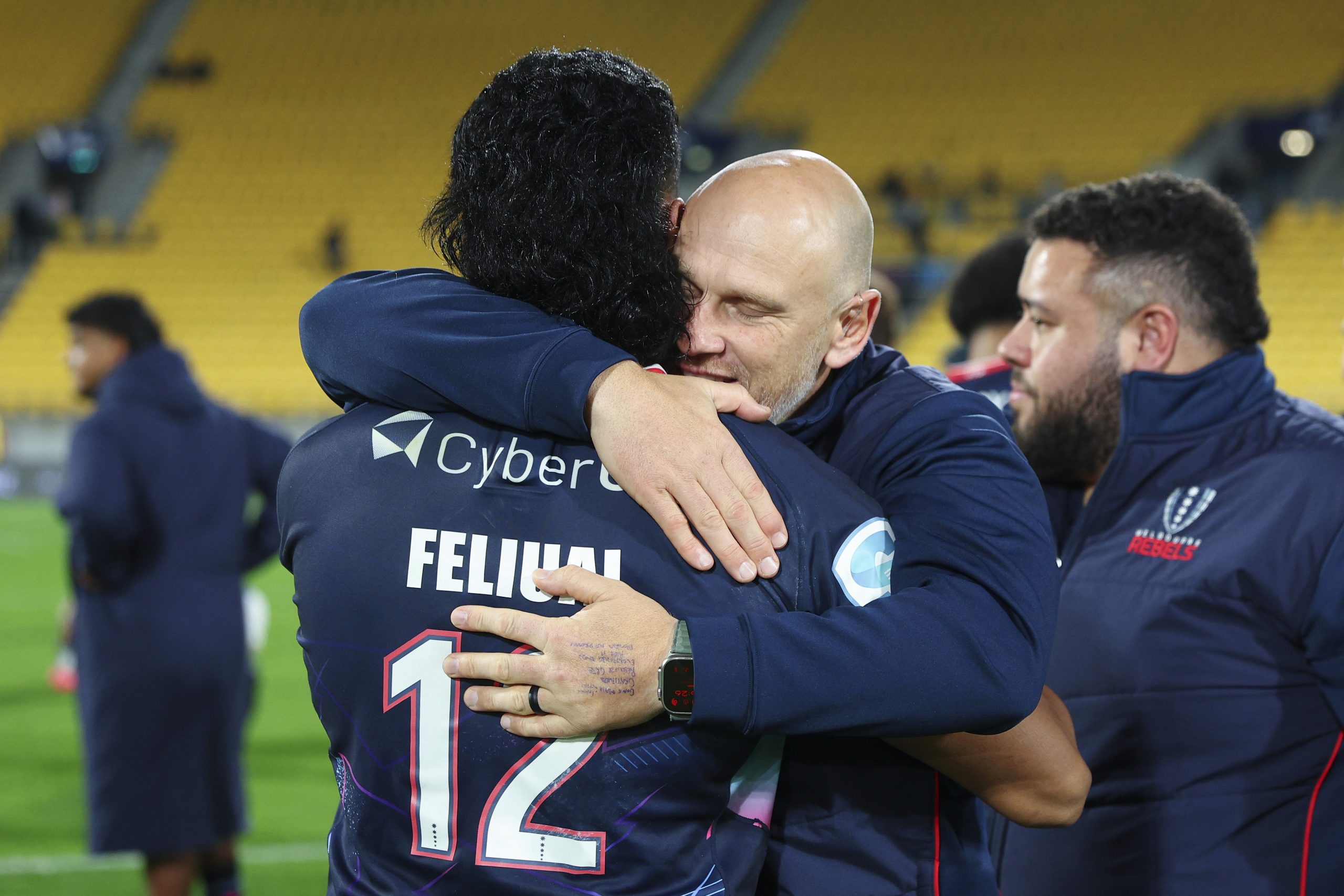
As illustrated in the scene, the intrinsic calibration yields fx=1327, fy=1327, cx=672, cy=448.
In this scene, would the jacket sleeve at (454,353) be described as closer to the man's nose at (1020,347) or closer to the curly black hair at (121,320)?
the man's nose at (1020,347)

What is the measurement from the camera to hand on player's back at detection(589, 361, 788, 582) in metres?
1.41

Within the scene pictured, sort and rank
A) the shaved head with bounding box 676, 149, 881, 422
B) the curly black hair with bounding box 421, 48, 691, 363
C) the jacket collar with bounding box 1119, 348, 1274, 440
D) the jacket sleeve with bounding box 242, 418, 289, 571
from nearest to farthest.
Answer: the curly black hair with bounding box 421, 48, 691, 363 < the shaved head with bounding box 676, 149, 881, 422 < the jacket collar with bounding box 1119, 348, 1274, 440 < the jacket sleeve with bounding box 242, 418, 289, 571

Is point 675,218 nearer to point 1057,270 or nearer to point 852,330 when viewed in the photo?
point 852,330

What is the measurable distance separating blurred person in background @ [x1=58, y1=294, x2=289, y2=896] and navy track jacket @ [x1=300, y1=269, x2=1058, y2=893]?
3105 mm

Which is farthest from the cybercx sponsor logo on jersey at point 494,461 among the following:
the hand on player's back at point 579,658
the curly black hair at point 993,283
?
the curly black hair at point 993,283

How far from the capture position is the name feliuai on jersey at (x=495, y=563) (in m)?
1.42

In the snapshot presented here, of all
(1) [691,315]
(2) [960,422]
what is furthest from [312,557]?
(2) [960,422]

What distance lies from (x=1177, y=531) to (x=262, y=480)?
3.55 metres

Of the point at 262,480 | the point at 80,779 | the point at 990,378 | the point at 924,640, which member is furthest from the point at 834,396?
the point at 80,779

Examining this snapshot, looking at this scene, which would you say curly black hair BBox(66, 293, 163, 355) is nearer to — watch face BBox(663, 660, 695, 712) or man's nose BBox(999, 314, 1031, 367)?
man's nose BBox(999, 314, 1031, 367)

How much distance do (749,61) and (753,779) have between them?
77.8 ft

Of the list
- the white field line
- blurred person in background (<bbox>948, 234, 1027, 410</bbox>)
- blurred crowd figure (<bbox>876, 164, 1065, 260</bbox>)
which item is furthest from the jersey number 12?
blurred crowd figure (<bbox>876, 164, 1065, 260</bbox>)

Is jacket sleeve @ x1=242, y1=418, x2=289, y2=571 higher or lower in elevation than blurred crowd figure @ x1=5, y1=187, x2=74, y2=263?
lower

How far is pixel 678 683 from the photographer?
137 centimetres
